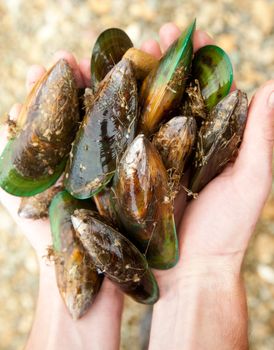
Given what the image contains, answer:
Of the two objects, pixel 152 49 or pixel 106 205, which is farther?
pixel 152 49

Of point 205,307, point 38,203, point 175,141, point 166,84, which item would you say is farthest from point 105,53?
point 205,307

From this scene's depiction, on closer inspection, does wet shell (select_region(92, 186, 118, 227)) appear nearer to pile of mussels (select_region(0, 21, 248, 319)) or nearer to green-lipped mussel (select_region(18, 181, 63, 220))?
pile of mussels (select_region(0, 21, 248, 319))

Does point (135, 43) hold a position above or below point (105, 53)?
below

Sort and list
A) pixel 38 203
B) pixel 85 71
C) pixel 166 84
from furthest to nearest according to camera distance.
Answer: pixel 85 71
pixel 38 203
pixel 166 84

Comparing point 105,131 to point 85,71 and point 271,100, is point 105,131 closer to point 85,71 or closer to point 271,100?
point 85,71

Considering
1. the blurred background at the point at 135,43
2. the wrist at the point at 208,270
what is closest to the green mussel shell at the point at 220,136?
the wrist at the point at 208,270

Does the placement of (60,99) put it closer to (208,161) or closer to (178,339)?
(208,161)

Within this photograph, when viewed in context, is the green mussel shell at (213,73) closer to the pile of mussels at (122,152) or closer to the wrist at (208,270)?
the pile of mussels at (122,152)

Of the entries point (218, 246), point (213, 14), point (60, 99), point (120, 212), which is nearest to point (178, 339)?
point (218, 246)
